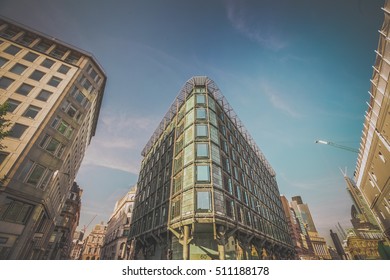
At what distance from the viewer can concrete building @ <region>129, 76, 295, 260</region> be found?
55.4 ft

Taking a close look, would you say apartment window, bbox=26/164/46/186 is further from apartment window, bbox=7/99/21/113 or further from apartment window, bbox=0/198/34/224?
apartment window, bbox=7/99/21/113

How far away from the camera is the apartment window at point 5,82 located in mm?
21858

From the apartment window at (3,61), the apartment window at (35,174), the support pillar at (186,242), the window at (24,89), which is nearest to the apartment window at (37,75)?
the window at (24,89)

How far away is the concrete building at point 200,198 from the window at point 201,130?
0.13 metres

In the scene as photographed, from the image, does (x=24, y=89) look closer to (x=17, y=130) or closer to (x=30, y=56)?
(x=17, y=130)

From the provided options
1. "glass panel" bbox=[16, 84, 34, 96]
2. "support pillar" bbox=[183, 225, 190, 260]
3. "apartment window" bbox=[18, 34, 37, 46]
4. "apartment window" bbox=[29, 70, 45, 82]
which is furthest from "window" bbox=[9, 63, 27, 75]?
"support pillar" bbox=[183, 225, 190, 260]

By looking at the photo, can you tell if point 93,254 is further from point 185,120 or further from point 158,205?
point 185,120

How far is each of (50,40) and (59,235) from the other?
4386 cm

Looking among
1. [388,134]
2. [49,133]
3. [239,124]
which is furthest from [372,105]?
[49,133]

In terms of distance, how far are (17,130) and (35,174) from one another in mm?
5328

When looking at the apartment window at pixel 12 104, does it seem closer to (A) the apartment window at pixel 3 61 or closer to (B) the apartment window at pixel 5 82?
(B) the apartment window at pixel 5 82

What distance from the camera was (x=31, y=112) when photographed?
21547 millimetres

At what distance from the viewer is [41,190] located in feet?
67.2

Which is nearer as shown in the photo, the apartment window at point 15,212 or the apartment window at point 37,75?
the apartment window at point 15,212
